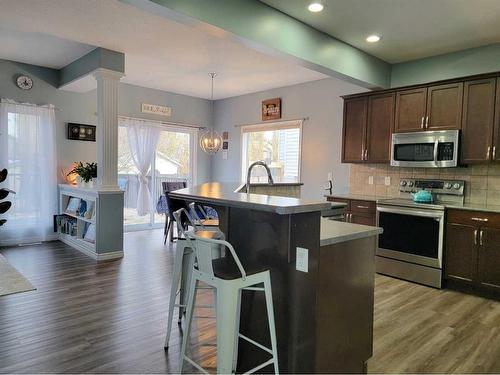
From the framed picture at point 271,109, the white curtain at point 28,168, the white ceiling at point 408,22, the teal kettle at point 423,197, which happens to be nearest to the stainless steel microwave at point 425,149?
the teal kettle at point 423,197

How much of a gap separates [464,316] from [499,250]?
32.3 inches

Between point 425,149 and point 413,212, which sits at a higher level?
point 425,149

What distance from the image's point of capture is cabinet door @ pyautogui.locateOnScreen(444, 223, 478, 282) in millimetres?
3604

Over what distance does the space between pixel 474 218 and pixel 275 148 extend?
12.2 feet

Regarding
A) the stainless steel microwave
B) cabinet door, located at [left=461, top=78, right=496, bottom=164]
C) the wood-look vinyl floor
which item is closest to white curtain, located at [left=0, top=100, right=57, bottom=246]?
the wood-look vinyl floor

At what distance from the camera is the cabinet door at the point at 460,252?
11.8 ft

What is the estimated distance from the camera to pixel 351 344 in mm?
2055

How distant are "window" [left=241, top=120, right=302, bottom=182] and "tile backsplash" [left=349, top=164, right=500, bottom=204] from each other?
126 cm

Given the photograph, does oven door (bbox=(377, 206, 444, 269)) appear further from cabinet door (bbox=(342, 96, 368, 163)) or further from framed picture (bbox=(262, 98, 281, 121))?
framed picture (bbox=(262, 98, 281, 121))

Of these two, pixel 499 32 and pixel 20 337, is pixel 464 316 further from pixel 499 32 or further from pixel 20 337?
pixel 20 337

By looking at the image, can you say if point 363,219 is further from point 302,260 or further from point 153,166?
point 153,166

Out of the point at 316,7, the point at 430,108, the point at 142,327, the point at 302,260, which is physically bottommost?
the point at 142,327

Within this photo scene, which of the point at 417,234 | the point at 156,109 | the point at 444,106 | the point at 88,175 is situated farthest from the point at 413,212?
the point at 156,109

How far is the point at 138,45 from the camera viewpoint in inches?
169
